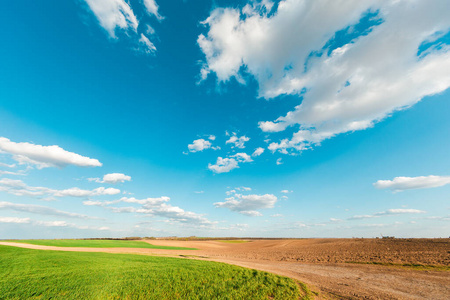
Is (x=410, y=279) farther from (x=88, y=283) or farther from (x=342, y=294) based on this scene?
(x=88, y=283)

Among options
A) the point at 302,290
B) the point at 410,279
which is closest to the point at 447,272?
the point at 410,279

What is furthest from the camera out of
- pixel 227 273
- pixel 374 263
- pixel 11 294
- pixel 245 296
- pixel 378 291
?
pixel 374 263

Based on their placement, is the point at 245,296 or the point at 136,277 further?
the point at 136,277

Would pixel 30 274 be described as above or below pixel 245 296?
above

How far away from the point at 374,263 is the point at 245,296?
93.3 feet

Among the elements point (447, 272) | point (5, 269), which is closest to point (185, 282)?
point (5, 269)

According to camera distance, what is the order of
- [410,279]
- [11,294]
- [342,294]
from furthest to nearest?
[410,279] → [342,294] → [11,294]

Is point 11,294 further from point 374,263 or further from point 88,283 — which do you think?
point 374,263

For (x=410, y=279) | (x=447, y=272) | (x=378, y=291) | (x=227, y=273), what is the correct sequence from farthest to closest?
(x=447, y=272)
(x=410, y=279)
(x=227, y=273)
(x=378, y=291)

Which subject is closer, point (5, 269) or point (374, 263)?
point (5, 269)

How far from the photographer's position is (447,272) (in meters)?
22.0

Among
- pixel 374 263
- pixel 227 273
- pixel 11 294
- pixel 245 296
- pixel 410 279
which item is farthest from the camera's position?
pixel 374 263

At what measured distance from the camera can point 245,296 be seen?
1290 cm

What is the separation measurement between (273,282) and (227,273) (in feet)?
14.6
